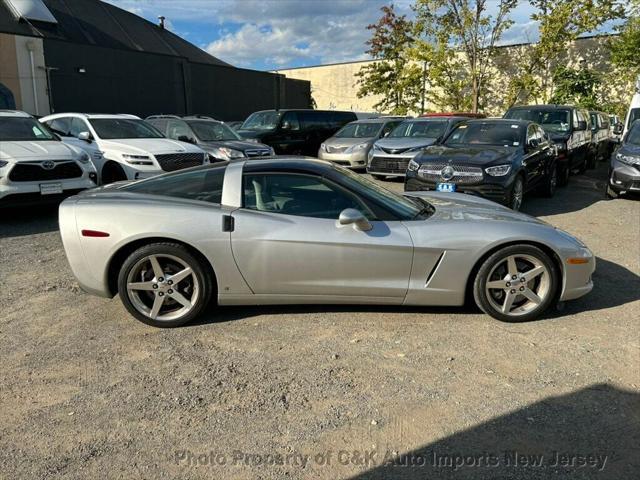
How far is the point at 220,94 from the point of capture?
2895cm

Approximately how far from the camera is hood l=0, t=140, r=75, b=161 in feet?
23.7

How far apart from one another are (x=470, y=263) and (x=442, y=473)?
72.3 inches

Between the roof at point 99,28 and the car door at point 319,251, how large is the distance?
814 inches

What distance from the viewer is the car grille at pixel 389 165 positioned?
11.3m

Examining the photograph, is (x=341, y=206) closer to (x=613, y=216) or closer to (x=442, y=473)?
(x=442, y=473)

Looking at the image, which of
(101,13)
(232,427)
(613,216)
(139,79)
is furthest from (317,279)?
(101,13)

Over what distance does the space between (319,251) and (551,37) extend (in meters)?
23.4

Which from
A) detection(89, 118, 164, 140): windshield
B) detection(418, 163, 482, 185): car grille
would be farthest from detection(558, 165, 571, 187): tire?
detection(89, 118, 164, 140): windshield

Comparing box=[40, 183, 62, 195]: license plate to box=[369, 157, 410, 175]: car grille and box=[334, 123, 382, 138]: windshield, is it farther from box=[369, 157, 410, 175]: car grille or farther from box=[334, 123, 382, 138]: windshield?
box=[334, 123, 382, 138]: windshield

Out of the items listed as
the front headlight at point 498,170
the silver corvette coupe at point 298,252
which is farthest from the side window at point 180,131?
the silver corvette coupe at point 298,252

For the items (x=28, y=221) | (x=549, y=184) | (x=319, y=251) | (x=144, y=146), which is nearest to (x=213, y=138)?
(x=144, y=146)

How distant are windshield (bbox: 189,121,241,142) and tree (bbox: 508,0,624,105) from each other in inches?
679

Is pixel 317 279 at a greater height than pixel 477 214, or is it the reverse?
pixel 477 214

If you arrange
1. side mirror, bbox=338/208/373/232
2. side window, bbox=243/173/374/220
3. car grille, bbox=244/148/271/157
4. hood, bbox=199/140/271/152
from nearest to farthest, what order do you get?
side mirror, bbox=338/208/373/232, side window, bbox=243/173/374/220, car grille, bbox=244/148/271/157, hood, bbox=199/140/271/152
